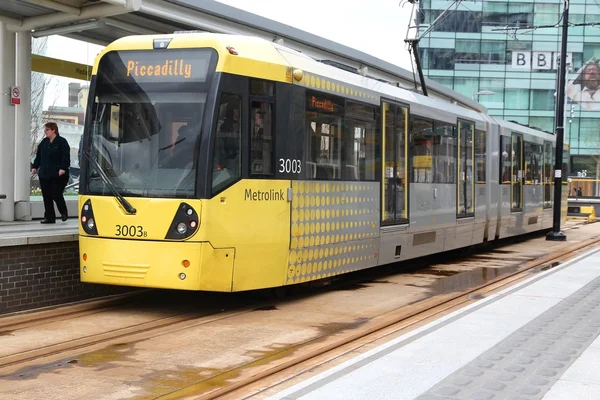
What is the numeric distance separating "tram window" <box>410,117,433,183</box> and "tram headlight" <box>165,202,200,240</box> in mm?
5886

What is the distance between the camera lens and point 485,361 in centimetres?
699

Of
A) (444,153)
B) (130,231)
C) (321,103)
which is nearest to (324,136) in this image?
(321,103)

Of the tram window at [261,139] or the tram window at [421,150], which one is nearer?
the tram window at [261,139]

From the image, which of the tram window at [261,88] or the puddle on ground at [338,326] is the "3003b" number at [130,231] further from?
the puddle on ground at [338,326]

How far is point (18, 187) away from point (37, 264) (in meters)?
4.41

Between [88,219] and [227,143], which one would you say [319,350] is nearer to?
[227,143]

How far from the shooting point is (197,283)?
29.0ft

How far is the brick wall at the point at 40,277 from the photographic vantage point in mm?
9164

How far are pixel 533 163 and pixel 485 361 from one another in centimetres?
1686

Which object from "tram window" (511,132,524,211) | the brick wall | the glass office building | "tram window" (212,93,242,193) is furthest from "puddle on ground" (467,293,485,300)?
the glass office building

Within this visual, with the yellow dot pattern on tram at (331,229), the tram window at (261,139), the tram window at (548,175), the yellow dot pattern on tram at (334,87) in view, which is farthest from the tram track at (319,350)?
the tram window at (548,175)

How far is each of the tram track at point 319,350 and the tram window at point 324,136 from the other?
2069mm

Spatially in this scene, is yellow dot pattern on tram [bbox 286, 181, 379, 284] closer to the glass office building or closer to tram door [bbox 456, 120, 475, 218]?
tram door [bbox 456, 120, 475, 218]

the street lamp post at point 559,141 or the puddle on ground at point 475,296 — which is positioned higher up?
the street lamp post at point 559,141
